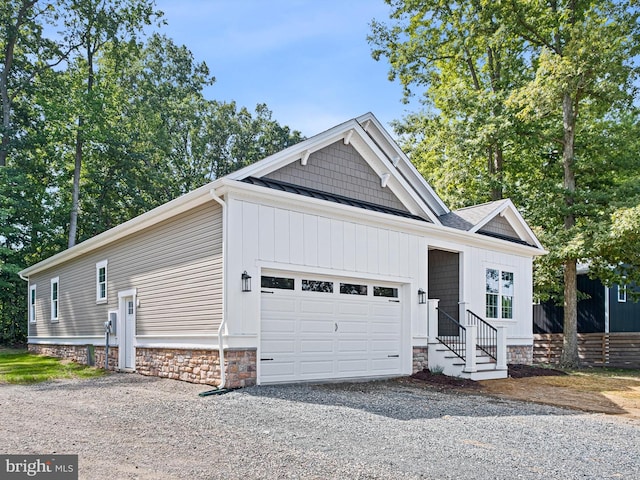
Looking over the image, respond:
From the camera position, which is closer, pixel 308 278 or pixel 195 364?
pixel 195 364

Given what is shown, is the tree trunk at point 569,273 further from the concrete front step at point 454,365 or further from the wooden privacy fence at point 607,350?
the concrete front step at point 454,365

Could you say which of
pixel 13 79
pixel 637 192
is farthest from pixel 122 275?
pixel 13 79

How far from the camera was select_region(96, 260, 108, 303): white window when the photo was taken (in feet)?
47.7

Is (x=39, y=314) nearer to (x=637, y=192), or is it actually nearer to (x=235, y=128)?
(x=235, y=128)

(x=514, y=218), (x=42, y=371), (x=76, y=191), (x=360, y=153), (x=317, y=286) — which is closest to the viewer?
(x=317, y=286)

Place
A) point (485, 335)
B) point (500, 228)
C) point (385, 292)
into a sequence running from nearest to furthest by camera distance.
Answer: point (385, 292) < point (485, 335) < point (500, 228)

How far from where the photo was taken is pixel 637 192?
57.0ft

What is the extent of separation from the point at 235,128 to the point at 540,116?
21550 mm

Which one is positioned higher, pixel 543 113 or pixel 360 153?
pixel 543 113

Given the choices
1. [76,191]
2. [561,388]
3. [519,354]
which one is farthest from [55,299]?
[561,388]

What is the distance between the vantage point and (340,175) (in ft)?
40.2

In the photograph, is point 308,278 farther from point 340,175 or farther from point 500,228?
point 500,228

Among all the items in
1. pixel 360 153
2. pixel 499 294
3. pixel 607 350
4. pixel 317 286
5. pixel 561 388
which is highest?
A: pixel 360 153

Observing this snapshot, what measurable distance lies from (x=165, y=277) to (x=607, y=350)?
51.1ft
